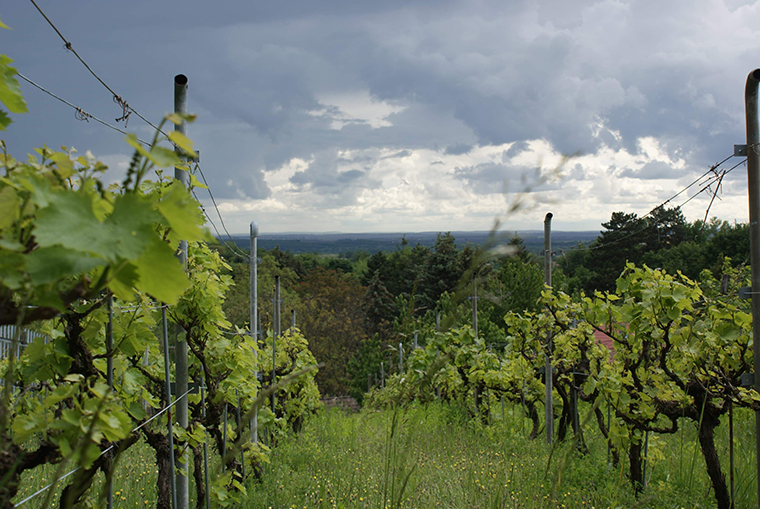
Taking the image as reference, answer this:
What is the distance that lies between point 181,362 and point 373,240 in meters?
17.2

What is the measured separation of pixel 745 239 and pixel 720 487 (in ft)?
109

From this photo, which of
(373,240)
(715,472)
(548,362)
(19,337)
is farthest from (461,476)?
(373,240)

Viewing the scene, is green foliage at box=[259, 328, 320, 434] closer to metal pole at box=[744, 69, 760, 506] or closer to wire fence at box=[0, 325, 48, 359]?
wire fence at box=[0, 325, 48, 359]

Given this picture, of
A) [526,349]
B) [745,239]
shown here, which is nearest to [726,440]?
[526,349]

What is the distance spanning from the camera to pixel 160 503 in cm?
293

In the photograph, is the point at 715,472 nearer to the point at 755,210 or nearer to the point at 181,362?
the point at 755,210

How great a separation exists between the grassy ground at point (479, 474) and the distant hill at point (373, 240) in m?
1.27

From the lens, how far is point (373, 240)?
19.9 meters

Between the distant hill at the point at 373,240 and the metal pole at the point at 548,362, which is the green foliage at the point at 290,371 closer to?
the distant hill at the point at 373,240

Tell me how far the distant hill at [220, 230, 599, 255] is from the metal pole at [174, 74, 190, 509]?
1.19 meters

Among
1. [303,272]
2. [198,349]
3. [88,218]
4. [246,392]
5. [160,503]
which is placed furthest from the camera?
[303,272]

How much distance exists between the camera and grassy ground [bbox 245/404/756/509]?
3467mm

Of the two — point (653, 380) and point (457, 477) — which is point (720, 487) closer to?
point (653, 380)

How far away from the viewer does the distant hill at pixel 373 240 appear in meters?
1.41
